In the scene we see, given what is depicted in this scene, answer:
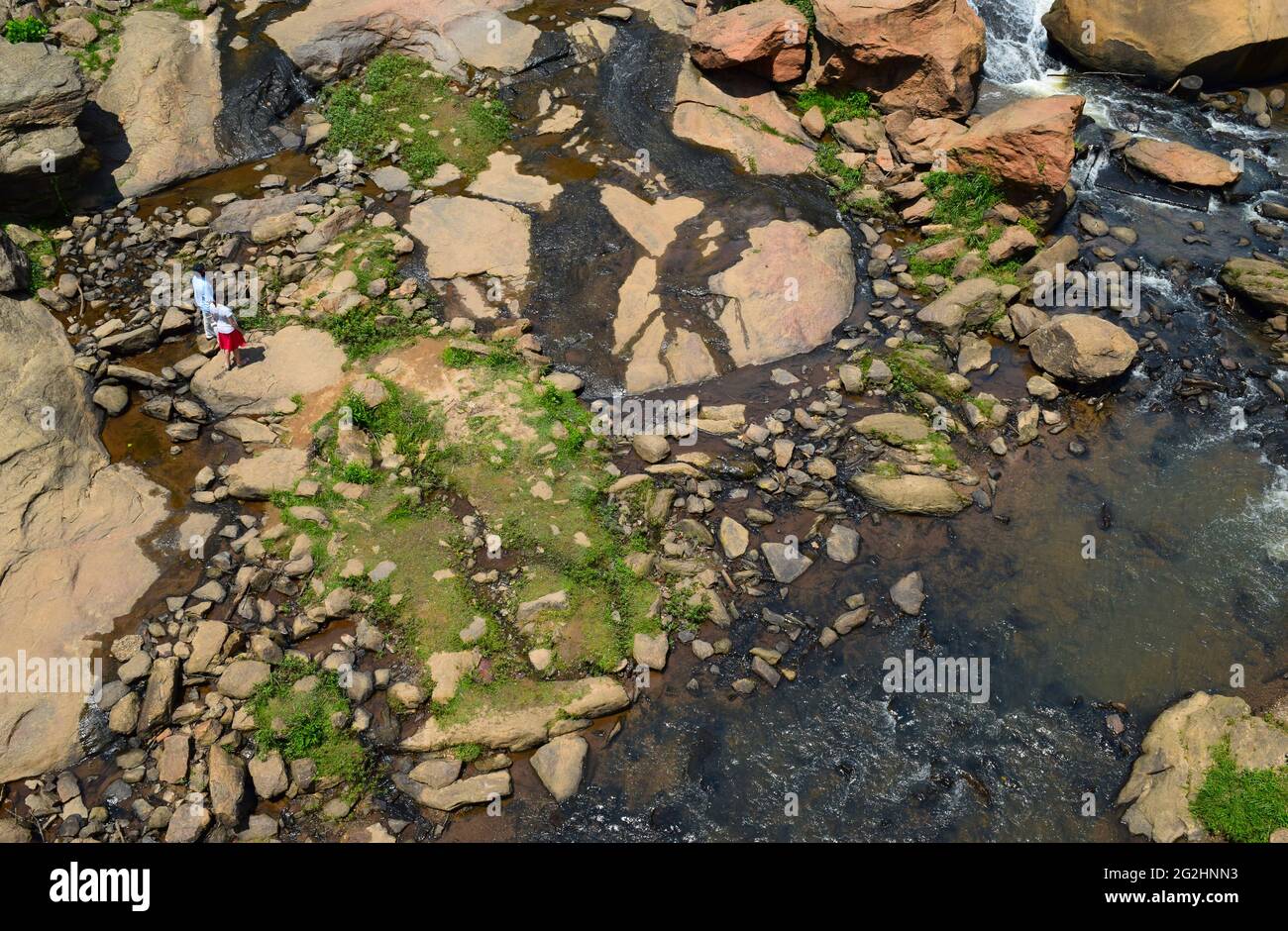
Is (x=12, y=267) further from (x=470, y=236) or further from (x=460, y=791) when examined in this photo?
(x=460, y=791)

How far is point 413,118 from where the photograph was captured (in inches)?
574

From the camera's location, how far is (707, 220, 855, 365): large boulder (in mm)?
12273

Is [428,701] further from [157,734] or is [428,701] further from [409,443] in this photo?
[409,443]

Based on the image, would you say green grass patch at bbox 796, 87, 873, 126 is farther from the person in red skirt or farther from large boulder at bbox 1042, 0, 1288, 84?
the person in red skirt

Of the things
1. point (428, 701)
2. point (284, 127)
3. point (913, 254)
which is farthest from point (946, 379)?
point (284, 127)

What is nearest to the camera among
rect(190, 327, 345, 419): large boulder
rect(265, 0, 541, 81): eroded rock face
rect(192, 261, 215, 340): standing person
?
rect(190, 327, 345, 419): large boulder

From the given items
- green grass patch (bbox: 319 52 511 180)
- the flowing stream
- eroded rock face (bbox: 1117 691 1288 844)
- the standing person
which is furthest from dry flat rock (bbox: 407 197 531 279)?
eroded rock face (bbox: 1117 691 1288 844)

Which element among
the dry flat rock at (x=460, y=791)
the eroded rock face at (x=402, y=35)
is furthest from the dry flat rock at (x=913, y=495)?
the eroded rock face at (x=402, y=35)

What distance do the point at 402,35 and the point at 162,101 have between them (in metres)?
4.10

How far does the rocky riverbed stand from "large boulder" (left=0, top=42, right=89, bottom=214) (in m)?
0.07

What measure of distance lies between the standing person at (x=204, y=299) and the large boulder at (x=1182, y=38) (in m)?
15.8

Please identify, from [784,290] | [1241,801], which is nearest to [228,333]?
[784,290]

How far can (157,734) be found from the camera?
8523 millimetres

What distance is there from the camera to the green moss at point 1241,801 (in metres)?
8.38
